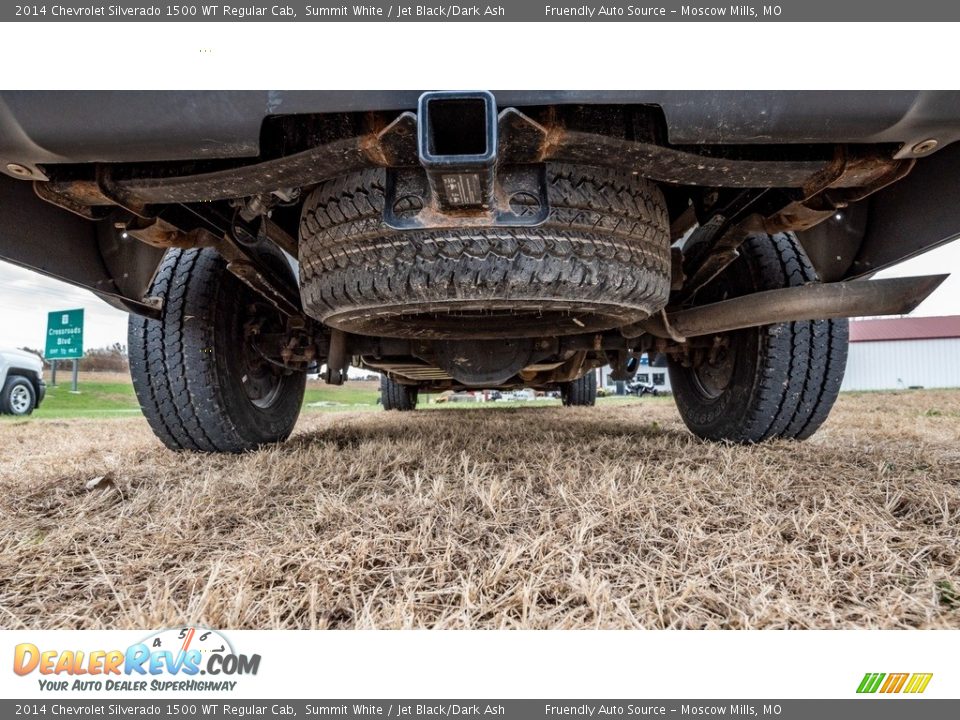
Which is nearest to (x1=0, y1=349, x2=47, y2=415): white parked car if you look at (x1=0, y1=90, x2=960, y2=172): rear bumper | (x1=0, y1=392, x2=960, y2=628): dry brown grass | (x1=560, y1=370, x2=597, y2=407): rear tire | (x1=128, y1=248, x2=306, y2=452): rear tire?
(x1=128, y1=248, x2=306, y2=452): rear tire

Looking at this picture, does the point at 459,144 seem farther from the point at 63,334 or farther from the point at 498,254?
the point at 63,334

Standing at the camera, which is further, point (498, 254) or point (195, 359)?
point (195, 359)

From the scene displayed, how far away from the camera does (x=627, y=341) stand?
1.67 m

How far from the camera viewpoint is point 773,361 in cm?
156

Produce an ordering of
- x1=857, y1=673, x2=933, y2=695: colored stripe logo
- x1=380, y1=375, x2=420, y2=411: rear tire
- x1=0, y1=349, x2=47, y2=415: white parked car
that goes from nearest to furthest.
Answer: x1=857, y1=673, x2=933, y2=695: colored stripe logo → x1=380, y1=375, x2=420, y2=411: rear tire → x1=0, y1=349, x2=47, y2=415: white parked car

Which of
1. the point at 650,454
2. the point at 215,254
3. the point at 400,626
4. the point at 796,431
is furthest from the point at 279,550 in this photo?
the point at 796,431

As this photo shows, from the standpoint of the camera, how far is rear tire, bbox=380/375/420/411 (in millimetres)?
4624

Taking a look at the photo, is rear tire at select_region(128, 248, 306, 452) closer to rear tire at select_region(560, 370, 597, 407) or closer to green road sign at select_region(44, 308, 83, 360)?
rear tire at select_region(560, 370, 597, 407)

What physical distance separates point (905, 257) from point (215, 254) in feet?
6.21

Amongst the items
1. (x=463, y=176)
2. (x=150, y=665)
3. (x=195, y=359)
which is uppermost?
(x=463, y=176)

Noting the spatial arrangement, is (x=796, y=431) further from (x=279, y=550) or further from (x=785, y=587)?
(x=279, y=550)

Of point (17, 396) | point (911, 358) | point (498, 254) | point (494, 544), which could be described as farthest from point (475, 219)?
point (911, 358)

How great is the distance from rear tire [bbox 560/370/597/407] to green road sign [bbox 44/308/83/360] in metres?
5.85

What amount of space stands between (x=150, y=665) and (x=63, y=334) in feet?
24.1
